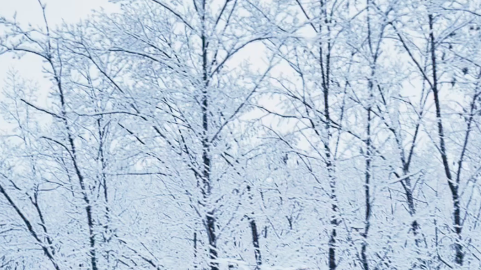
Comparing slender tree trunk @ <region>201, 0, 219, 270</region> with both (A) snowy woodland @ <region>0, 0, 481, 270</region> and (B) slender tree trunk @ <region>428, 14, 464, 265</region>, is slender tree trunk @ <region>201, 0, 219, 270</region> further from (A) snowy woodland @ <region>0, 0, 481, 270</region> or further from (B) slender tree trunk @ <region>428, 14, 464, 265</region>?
(B) slender tree trunk @ <region>428, 14, 464, 265</region>

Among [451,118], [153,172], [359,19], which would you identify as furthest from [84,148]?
[451,118]

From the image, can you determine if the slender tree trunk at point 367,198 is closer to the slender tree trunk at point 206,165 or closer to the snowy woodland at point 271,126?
the snowy woodland at point 271,126

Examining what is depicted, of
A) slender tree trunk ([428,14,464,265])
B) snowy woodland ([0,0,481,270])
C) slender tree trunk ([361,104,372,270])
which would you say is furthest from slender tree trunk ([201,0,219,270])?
slender tree trunk ([428,14,464,265])

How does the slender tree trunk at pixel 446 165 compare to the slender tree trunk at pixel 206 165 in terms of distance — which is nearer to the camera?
the slender tree trunk at pixel 206 165

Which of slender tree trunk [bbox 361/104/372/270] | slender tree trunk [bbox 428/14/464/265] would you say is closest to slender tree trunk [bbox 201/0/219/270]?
slender tree trunk [bbox 361/104/372/270]

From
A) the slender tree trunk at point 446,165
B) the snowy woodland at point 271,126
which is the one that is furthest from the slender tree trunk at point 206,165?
the slender tree trunk at point 446,165

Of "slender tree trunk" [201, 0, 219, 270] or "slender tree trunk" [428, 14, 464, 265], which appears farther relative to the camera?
"slender tree trunk" [428, 14, 464, 265]

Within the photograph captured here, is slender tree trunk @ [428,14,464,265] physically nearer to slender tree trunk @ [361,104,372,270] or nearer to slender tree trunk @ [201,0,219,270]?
slender tree trunk @ [361,104,372,270]

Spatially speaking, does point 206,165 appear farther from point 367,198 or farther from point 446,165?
point 446,165

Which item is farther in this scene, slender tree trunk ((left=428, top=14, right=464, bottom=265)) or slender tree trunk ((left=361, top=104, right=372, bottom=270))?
slender tree trunk ((left=428, top=14, right=464, bottom=265))

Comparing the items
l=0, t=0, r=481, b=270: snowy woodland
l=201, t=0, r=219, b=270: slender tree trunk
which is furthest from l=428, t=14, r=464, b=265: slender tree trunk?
l=201, t=0, r=219, b=270: slender tree trunk

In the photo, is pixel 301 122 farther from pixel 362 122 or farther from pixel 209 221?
pixel 209 221

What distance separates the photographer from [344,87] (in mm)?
4766

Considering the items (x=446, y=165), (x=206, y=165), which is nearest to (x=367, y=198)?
(x=446, y=165)
